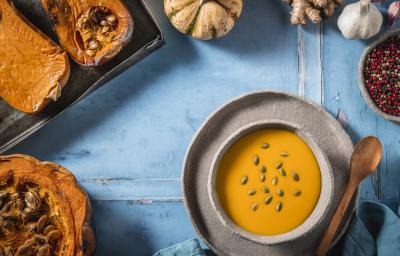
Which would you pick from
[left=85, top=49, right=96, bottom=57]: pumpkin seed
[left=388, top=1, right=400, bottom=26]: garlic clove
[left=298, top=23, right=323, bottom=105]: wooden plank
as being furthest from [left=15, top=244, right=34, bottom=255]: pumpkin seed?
[left=388, top=1, right=400, bottom=26]: garlic clove

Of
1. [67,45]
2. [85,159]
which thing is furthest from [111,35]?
[85,159]

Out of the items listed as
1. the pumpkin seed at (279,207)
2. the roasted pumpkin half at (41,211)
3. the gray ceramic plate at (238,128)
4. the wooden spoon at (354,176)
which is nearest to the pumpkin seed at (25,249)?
the roasted pumpkin half at (41,211)

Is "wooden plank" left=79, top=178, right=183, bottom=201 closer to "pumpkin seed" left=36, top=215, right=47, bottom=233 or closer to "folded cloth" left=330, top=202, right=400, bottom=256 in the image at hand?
"pumpkin seed" left=36, top=215, right=47, bottom=233

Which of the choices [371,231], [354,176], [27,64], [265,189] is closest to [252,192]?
[265,189]

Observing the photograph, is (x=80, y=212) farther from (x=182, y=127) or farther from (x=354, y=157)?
(x=354, y=157)

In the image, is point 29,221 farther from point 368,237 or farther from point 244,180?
point 368,237

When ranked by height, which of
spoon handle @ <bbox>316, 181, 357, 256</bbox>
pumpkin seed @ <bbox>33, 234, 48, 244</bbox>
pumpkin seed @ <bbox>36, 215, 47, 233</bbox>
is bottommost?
spoon handle @ <bbox>316, 181, 357, 256</bbox>
